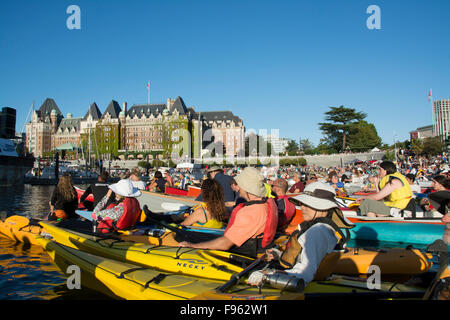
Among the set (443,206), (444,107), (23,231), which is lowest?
(23,231)

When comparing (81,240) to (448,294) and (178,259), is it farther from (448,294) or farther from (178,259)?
(448,294)

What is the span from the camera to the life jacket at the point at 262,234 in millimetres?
4770

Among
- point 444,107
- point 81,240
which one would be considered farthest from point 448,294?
point 444,107

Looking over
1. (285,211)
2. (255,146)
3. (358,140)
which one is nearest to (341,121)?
(358,140)

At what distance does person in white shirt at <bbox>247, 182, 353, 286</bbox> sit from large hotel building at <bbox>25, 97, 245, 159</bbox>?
88.4 meters

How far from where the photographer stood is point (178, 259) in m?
5.25

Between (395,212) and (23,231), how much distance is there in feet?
34.0

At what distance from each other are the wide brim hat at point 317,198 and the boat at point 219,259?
715 mm

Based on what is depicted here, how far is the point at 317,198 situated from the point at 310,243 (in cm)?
73

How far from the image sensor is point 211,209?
631cm

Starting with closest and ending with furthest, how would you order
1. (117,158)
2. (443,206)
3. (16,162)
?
1. (443,206)
2. (16,162)
3. (117,158)

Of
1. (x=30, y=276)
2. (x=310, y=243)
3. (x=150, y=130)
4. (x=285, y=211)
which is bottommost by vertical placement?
(x=30, y=276)

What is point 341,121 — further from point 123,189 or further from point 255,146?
point 123,189
